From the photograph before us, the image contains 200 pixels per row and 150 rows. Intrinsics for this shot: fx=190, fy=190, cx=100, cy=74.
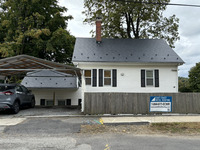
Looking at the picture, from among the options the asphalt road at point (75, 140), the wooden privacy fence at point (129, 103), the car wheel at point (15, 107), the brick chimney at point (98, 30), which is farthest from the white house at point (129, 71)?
the asphalt road at point (75, 140)

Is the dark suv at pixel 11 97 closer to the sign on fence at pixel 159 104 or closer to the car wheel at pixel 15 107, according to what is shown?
the car wheel at pixel 15 107

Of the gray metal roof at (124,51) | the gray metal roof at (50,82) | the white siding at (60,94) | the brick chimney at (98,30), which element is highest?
the brick chimney at (98,30)

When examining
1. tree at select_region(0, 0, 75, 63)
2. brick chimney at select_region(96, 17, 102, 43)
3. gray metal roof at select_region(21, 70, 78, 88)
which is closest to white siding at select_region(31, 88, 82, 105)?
gray metal roof at select_region(21, 70, 78, 88)

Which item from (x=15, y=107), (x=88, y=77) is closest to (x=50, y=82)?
(x=88, y=77)

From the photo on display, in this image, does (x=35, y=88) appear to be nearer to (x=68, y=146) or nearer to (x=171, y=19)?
(x=68, y=146)

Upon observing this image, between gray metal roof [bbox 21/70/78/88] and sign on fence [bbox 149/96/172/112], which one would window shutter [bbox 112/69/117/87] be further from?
sign on fence [bbox 149/96/172/112]

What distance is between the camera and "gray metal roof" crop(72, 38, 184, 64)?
15664mm

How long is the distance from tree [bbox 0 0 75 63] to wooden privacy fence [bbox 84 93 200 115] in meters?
12.8

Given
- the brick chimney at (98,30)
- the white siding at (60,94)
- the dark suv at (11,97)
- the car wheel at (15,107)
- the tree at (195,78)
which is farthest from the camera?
the tree at (195,78)

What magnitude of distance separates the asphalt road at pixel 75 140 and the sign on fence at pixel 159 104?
4.43m

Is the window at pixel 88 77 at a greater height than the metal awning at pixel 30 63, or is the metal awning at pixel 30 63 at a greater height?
the metal awning at pixel 30 63

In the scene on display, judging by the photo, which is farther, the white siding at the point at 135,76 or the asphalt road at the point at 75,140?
the white siding at the point at 135,76

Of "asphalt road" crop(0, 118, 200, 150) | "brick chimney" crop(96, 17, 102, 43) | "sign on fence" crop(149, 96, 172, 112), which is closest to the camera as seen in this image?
"asphalt road" crop(0, 118, 200, 150)

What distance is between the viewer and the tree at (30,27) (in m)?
21.2
